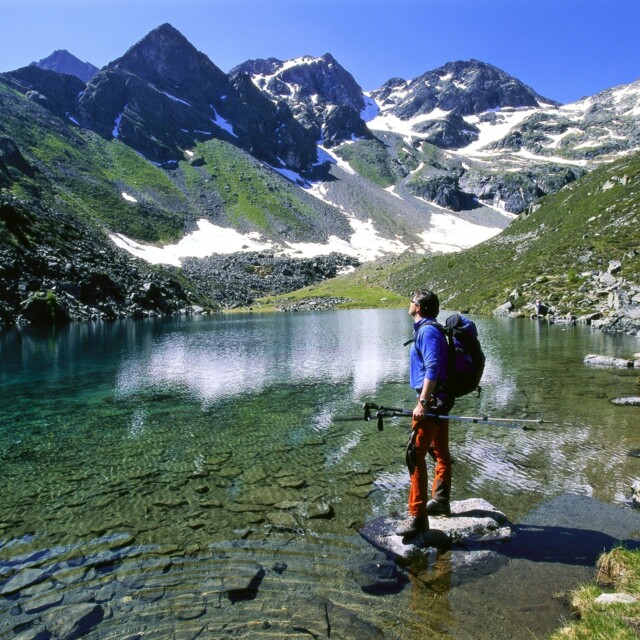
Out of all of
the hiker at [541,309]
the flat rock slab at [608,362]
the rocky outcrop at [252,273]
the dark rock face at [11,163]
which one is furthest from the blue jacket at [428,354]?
the dark rock face at [11,163]

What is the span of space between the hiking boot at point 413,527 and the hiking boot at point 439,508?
0.75m

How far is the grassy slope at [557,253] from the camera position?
6912cm

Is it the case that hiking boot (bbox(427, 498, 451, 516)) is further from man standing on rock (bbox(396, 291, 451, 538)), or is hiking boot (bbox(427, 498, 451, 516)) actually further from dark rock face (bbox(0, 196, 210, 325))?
dark rock face (bbox(0, 196, 210, 325))

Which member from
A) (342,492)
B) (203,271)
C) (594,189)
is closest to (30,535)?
(342,492)

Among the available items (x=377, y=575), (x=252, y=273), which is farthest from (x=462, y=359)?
(x=252, y=273)

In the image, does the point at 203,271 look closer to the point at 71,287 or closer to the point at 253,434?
the point at 71,287

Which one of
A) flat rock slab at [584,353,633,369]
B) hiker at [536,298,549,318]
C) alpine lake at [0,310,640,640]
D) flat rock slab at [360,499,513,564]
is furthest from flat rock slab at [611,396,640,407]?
hiker at [536,298,549,318]

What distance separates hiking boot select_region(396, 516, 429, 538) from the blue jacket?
2.42 m

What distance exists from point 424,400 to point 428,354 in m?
0.83

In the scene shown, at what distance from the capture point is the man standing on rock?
8.07 m

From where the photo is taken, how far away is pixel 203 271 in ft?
507

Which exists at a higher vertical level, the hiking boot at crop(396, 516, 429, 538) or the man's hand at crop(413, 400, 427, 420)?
the man's hand at crop(413, 400, 427, 420)

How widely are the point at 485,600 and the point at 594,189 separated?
117 m

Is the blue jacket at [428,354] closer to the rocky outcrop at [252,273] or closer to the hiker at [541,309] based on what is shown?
→ the hiker at [541,309]
